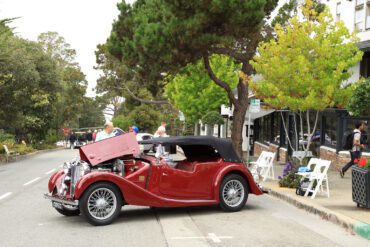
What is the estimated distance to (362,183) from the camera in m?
9.80

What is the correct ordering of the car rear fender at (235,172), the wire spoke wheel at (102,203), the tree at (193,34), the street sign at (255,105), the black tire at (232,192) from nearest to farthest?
1. the wire spoke wheel at (102,203)
2. the car rear fender at (235,172)
3. the black tire at (232,192)
4. the street sign at (255,105)
5. the tree at (193,34)

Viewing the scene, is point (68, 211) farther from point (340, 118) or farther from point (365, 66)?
point (365, 66)

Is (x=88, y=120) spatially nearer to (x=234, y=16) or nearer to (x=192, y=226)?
(x=234, y=16)

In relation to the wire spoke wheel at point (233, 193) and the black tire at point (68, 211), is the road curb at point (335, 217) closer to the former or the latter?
the wire spoke wheel at point (233, 193)

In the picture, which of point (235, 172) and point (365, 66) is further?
point (365, 66)

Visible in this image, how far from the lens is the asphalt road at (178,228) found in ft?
24.8

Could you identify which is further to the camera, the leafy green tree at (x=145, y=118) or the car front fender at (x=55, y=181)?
the leafy green tree at (x=145, y=118)

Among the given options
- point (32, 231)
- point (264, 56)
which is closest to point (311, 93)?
point (264, 56)

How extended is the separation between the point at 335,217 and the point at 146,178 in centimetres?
335

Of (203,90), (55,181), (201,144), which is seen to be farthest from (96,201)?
(203,90)

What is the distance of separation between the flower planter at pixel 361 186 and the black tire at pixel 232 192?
2065mm

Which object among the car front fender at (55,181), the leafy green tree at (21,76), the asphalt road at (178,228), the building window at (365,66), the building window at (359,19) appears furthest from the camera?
the leafy green tree at (21,76)

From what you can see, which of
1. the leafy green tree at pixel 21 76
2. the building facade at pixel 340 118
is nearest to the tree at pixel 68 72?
the leafy green tree at pixel 21 76

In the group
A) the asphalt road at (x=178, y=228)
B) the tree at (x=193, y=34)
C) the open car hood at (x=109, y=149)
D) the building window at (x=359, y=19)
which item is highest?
the building window at (x=359, y=19)
